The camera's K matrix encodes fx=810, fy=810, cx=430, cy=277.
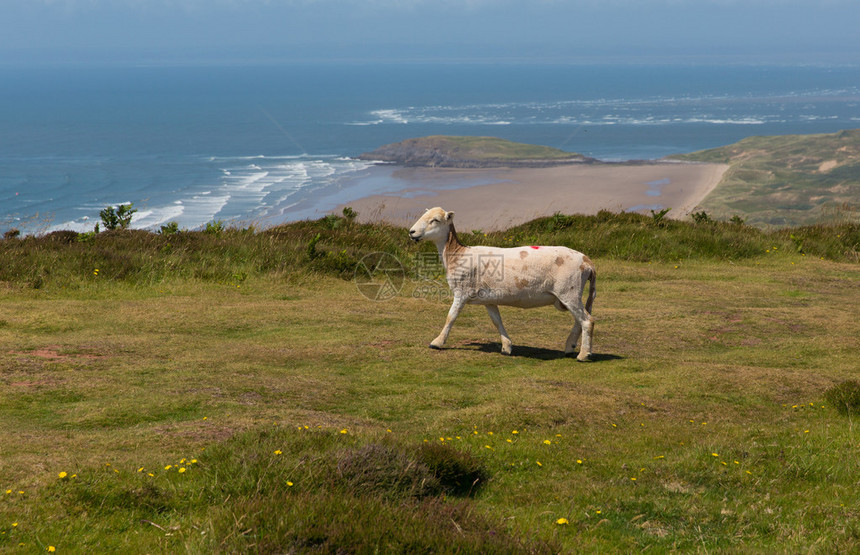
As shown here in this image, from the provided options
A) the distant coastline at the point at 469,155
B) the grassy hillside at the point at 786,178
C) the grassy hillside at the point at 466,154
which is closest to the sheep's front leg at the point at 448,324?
the grassy hillside at the point at 786,178

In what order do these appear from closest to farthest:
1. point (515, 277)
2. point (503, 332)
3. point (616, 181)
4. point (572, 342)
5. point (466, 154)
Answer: point (515, 277), point (503, 332), point (572, 342), point (616, 181), point (466, 154)

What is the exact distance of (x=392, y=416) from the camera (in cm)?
1002

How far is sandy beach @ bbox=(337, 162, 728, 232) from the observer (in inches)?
2354

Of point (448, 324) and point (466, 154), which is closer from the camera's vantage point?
point (448, 324)

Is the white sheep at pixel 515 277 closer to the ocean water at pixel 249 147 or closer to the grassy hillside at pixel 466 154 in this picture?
the ocean water at pixel 249 147

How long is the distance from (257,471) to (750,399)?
7.13 meters

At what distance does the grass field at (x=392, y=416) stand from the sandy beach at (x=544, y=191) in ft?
110

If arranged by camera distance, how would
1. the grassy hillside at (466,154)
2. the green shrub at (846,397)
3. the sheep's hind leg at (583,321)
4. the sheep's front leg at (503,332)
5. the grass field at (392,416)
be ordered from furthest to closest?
the grassy hillside at (466,154) → the sheep's front leg at (503,332) → the sheep's hind leg at (583,321) → the green shrub at (846,397) → the grass field at (392,416)
